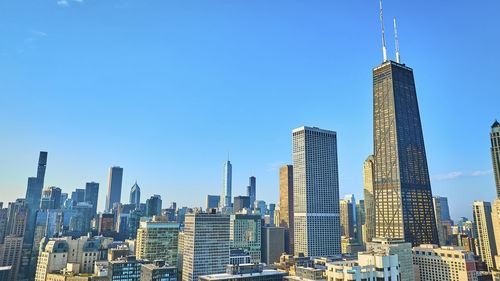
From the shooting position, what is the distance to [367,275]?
5153 inches

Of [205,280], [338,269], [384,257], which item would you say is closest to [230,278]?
[205,280]

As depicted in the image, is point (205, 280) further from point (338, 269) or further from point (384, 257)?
point (384, 257)

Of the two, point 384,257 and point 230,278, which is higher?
point 384,257

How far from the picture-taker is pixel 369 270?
132m

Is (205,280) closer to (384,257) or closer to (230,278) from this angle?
(230,278)

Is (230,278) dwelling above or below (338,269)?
below

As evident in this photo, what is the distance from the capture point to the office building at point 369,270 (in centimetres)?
12900

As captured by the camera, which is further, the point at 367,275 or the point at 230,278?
the point at 230,278

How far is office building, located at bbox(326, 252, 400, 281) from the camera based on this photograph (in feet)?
423

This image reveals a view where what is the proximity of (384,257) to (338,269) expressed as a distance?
18.5 metres

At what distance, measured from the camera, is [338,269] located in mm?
134875

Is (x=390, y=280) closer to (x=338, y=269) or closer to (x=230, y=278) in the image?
(x=338, y=269)

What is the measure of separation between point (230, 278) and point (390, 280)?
9534 cm

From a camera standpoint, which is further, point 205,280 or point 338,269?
point 205,280
